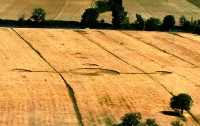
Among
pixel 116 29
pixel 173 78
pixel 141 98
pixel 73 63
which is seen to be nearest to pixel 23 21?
pixel 116 29

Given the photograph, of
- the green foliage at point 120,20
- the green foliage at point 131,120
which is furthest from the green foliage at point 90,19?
the green foliage at point 131,120

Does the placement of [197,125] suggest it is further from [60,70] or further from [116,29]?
[116,29]

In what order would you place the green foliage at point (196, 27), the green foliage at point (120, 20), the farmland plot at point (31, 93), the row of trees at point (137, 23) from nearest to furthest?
1. the farmland plot at point (31, 93)
2. the green foliage at point (196, 27)
3. the row of trees at point (137, 23)
4. the green foliage at point (120, 20)

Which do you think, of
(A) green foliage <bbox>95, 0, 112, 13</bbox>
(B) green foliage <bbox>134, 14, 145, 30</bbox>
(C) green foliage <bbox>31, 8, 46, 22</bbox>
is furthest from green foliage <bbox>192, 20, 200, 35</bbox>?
→ (C) green foliage <bbox>31, 8, 46, 22</bbox>

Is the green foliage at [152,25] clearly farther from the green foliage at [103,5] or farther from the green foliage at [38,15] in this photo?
the green foliage at [38,15]

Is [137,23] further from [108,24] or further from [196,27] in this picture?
[196,27]

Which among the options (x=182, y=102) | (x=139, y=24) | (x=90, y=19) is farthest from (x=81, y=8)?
(x=182, y=102)

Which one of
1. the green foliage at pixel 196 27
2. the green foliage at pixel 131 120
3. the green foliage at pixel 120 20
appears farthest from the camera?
the green foliage at pixel 120 20
